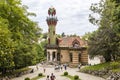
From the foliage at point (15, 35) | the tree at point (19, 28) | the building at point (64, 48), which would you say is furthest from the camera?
the building at point (64, 48)

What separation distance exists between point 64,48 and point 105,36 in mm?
26810

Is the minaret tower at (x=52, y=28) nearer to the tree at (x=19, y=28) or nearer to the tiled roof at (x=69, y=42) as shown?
the tiled roof at (x=69, y=42)

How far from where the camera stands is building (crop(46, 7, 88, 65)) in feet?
221

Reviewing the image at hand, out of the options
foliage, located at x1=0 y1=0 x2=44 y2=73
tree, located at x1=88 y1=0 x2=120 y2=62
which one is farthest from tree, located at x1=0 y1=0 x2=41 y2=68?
tree, located at x1=88 y1=0 x2=120 y2=62

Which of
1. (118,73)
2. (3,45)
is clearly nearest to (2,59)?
(3,45)

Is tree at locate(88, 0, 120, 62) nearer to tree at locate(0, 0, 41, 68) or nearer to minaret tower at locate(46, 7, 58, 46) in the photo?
tree at locate(0, 0, 41, 68)

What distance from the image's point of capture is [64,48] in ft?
233

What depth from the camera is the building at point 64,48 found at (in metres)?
67.5

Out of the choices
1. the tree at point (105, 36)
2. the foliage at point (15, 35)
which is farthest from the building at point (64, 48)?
the tree at point (105, 36)

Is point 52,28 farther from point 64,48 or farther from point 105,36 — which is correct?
point 105,36

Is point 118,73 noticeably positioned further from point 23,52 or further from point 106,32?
point 23,52

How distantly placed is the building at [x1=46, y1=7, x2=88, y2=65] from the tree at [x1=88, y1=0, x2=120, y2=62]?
58.8 ft

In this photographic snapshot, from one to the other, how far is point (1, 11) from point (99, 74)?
1747 centimetres

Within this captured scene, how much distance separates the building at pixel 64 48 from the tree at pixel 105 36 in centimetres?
1791
